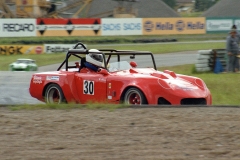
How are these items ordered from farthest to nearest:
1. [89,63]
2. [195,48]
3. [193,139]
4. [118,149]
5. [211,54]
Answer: [195,48], [211,54], [89,63], [193,139], [118,149]

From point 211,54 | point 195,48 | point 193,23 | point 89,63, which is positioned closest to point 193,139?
point 89,63

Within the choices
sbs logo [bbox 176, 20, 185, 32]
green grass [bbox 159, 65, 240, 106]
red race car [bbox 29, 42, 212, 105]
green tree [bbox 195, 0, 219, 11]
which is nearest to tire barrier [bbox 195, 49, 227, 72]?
green grass [bbox 159, 65, 240, 106]

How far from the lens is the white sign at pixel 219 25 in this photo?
3797 centimetres

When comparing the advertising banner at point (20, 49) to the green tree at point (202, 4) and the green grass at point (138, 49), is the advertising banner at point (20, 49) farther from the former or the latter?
the green tree at point (202, 4)

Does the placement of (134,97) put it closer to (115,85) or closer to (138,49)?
(115,85)

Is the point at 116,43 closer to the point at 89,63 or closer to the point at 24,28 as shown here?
the point at 24,28

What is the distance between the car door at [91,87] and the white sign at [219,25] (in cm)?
2933

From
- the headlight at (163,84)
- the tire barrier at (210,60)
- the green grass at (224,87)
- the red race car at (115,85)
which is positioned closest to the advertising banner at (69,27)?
the tire barrier at (210,60)

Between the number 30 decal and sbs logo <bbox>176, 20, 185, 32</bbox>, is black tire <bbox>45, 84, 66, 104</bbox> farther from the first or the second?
sbs logo <bbox>176, 20, 185, 32</bbox>

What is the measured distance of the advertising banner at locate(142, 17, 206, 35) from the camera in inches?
1495

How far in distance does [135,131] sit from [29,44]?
28467 millimetres

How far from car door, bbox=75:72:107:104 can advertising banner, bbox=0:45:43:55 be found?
23.1 meters

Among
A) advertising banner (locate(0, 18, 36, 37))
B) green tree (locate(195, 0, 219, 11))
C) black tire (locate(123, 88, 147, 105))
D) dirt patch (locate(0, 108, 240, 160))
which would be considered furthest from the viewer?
green tree (locate(195, 0, 219, 11))

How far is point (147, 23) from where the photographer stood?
37.8m
